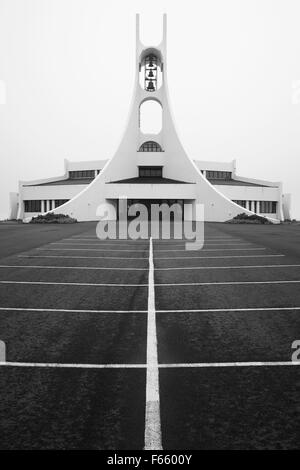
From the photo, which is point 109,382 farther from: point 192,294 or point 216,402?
point 192,294

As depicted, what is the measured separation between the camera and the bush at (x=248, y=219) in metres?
34.0

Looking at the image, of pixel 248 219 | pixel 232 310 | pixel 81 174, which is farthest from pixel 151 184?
pixel 232 310

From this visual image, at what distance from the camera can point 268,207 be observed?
4344 centimetres

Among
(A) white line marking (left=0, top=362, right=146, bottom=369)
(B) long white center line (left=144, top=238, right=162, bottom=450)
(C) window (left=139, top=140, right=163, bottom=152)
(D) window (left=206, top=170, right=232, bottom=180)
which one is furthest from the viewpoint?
(D) window (left=206, top=170, right=232, bottom=180)

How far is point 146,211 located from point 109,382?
1544 inches

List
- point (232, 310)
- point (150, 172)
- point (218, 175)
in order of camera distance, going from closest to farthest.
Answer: point (232, 310) → point (150, 172) → point (218, 175)

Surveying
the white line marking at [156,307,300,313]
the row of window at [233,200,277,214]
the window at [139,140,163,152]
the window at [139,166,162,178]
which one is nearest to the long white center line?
the white line marking at [156,307,300,313]

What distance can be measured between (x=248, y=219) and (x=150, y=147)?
18.9 m

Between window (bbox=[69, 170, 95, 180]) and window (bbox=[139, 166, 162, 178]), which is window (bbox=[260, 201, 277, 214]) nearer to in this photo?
window (bbox=[139, 166, 162, 178])

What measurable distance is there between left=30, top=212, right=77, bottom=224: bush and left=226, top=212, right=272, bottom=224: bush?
14.3 m

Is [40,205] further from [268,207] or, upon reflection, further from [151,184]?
[268,207]

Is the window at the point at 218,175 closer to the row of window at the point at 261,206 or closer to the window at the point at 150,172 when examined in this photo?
the window at the point at 150,172

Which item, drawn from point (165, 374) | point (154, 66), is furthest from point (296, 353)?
point (154, 66)

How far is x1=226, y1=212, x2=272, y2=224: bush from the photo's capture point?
34019mm
